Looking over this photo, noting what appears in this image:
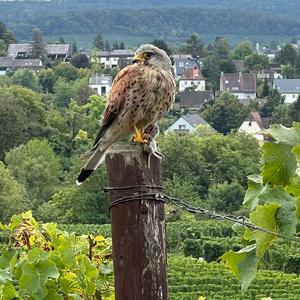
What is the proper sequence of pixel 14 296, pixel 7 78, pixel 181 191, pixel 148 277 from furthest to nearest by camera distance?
pixel 7 78, pixel 181 191, pixel 14 296, pixel 148 277

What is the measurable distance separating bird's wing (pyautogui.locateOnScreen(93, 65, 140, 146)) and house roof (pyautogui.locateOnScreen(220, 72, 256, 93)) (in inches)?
3778

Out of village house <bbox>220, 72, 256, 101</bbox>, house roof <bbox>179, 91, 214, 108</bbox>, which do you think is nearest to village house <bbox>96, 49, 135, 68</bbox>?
village house <bbox>220, 72, 256, 101</bbox>

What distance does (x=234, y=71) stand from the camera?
351 ft

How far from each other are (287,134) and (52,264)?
1179 mm

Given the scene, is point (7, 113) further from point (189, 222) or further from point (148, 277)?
point (148, 277)

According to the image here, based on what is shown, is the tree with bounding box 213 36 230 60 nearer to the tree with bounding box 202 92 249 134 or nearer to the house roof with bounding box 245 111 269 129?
the tree with bounding box 202 92 249 134

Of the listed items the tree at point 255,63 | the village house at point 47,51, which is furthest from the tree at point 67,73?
the tree at point 255,63

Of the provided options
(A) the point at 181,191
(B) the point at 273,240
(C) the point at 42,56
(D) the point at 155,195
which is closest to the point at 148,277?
(D) the point at 155,195

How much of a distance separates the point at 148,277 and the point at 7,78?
90882 mm

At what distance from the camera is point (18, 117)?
5656 centimetres

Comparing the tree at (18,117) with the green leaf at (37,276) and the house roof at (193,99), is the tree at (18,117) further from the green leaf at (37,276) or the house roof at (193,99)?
the green leaf at (37,276)

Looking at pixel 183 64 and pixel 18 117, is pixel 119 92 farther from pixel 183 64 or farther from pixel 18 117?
pixel 183 64

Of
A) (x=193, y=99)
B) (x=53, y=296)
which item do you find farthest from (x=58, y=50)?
(x=53, y=296)

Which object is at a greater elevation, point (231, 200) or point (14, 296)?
point (14, 296)
